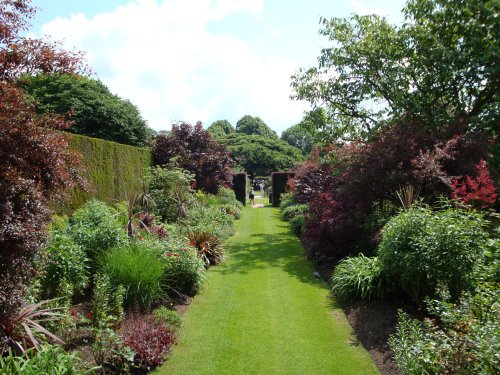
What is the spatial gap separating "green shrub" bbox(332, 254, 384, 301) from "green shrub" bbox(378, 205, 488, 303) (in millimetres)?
457

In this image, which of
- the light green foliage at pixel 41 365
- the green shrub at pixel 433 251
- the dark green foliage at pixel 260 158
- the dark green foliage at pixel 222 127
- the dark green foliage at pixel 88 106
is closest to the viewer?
the light green foliage at pixel 41 365

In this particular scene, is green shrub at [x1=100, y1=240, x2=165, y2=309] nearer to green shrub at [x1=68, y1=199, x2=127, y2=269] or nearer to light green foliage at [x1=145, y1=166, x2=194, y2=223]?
green shrub at [x1=68, y1=199, x2=127, y2=269]

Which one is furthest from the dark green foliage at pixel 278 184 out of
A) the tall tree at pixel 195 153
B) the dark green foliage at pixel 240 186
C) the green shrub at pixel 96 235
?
the green shrub at pixel 96 235

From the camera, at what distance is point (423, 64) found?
10883mm

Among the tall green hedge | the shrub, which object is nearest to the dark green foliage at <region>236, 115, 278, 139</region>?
the tall green hedge

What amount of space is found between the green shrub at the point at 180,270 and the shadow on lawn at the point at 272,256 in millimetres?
1845

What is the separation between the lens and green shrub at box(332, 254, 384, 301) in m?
6.57

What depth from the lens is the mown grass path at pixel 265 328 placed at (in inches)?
191

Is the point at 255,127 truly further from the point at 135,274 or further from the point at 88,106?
the point at 135,274

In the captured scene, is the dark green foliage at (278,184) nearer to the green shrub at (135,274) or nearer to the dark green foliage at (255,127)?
the green shrub at (135,274)

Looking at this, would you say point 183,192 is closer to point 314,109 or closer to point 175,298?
point 314,109

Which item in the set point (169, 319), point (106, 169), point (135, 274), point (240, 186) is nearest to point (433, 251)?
point (169, 319)

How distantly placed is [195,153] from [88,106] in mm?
11627

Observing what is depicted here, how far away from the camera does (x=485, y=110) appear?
1026 cm
